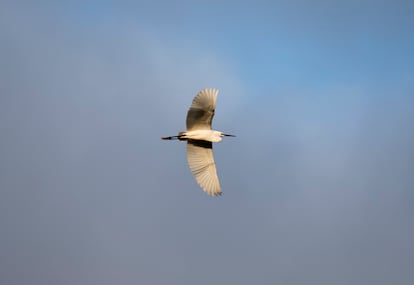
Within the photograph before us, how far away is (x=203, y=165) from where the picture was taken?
58.5 ft

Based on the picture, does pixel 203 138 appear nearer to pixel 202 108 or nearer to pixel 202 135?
pixel 202 135

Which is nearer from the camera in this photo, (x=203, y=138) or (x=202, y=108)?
(x=202, y=108)

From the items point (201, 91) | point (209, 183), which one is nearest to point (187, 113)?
point (201, 91)

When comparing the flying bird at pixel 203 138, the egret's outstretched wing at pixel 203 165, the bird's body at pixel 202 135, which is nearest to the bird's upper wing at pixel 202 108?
the flying bird at pixel 203 138

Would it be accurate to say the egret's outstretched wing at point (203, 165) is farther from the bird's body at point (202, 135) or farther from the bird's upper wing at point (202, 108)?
the bird's upper wing at point (202, 108)

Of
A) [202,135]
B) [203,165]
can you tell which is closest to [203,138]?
[202,135]

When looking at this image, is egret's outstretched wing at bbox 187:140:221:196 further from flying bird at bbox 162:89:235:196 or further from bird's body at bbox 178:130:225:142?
bird's body at bbox 178:130:225:142

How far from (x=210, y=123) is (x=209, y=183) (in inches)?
69.5

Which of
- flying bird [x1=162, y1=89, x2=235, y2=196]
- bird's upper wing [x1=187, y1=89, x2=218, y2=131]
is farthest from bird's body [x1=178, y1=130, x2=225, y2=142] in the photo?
bird's upper wing [x1=187, y1=89, x2=218, y2=131]

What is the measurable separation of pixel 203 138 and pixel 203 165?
2.96 ft

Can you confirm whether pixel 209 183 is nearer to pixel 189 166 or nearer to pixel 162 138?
pixel 189 166

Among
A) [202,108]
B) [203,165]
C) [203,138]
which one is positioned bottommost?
[203,165]

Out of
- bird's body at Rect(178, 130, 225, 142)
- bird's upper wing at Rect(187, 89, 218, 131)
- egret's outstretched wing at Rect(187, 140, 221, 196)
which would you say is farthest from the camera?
egret's outstretched wing at Rect(187, 140, 221, 196)

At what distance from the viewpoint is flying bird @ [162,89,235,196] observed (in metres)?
17.0
